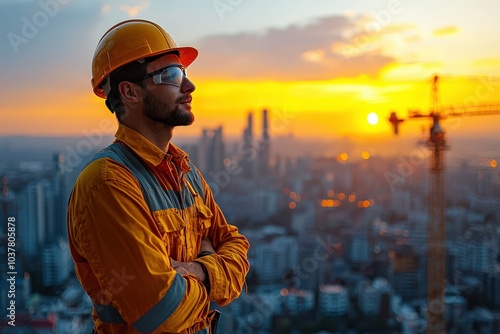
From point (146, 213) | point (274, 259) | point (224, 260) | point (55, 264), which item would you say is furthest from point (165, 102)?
point (274, 259)

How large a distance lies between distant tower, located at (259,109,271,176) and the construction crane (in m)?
3.67

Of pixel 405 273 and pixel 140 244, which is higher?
pixel 140 244

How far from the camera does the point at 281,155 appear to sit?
13.8 m

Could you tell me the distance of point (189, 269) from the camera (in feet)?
3.15

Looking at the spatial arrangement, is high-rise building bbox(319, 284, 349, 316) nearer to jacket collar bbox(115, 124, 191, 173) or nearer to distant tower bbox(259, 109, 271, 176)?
distant tower bbox(259, 109, 271, 176)

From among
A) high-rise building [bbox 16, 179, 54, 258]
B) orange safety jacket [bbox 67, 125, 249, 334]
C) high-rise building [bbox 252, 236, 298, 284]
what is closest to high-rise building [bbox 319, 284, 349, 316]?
high-rise building [bbox 252, 236, 298, 284]

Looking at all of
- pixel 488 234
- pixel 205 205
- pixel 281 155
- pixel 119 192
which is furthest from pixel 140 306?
pixel 281 155

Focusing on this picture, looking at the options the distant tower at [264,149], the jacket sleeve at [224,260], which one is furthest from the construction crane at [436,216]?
the jacket sleeve at [224,260]

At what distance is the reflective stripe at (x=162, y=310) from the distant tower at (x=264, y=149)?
35.2ft

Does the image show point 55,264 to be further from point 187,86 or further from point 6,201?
point 187,86

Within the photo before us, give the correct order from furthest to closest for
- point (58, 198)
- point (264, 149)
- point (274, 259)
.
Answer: point (264, 149) < point (274, 259) < point (58, 198)

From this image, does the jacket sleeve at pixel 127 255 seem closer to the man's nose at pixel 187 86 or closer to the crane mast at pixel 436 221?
the man's nose at pixel 187 86

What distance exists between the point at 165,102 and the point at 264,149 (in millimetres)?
12169

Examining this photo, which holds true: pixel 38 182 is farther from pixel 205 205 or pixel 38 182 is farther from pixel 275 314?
pixel 275 314
